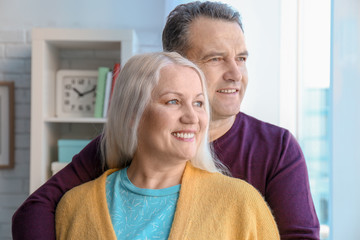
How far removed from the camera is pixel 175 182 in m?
1.12

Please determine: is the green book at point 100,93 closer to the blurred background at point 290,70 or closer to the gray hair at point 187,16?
the blurred background at point 290,70

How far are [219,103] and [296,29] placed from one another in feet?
2.95

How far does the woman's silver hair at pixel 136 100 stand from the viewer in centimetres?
108

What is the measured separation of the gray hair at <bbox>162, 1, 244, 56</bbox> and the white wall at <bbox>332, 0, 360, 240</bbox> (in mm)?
294

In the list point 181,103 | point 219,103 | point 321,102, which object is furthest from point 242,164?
point 321,102

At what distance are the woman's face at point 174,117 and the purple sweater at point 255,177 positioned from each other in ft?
0.68

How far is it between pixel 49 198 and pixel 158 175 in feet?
1.02

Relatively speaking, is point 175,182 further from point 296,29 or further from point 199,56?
point 296,29

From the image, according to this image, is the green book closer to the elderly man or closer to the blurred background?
the blurred background

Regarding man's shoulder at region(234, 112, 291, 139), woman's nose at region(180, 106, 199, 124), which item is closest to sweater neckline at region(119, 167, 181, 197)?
woman's nose at region(180, 106, 199, 124)

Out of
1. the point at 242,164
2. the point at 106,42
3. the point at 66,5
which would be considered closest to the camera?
the point at 242,164

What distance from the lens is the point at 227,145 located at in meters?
1.28

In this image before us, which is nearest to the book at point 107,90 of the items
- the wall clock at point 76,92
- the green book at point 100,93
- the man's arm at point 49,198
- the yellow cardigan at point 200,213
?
the green book at point 100,93

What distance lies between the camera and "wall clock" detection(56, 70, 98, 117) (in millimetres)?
2725
